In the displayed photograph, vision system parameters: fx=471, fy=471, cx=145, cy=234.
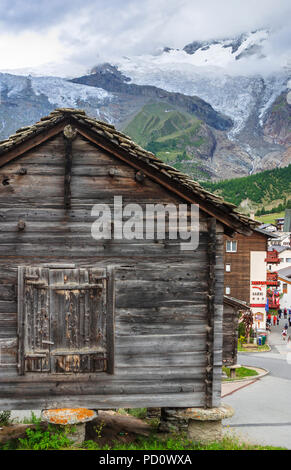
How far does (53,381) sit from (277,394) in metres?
15.2

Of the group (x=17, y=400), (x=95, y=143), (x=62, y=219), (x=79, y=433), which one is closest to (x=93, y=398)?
(x=79, y=433)

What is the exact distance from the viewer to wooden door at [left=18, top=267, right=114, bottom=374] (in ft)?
28.7

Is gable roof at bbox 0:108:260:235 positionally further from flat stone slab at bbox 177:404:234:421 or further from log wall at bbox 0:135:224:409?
flat stone slab at bbox 177:404:234:421

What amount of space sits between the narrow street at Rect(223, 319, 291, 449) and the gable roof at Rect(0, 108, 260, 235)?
6173mm

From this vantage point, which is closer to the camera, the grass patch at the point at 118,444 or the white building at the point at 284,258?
the grass patch at the point at 118,444

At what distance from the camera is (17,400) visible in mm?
8859

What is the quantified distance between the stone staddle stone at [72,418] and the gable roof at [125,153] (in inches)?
177

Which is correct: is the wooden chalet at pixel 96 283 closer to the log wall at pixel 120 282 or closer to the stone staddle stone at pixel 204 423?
the log wall at pixel 120 282

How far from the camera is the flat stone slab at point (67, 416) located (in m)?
8.66

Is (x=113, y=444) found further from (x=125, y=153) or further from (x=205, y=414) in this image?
(x=125, y=153)

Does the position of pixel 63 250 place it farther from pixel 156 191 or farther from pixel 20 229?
pixel 156 191

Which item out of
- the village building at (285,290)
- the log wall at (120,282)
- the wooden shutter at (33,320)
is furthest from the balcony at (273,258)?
the wooden shutter at (33,320)

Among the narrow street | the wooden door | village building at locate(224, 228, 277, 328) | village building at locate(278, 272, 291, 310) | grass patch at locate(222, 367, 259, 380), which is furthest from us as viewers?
village building at locate(278, 272, 291, 310)

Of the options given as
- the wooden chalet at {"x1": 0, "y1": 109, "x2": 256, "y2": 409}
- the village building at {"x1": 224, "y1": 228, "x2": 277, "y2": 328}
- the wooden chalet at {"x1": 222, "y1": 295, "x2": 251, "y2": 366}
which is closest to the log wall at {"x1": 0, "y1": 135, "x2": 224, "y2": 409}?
the wooden chalet at {"x1": 0, "y1": 109, "x2": 256, "y2": 409}
